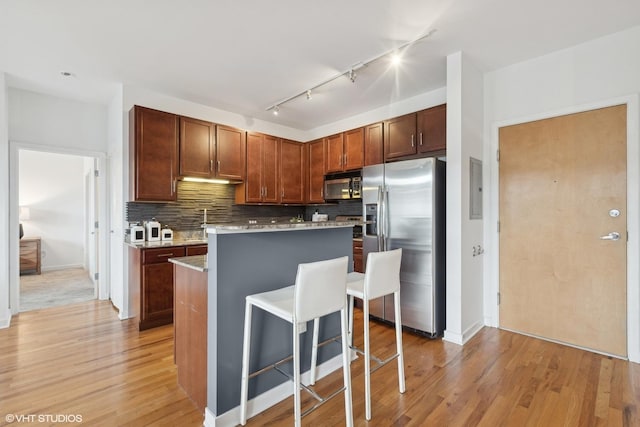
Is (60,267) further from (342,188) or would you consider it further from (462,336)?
(462,336)

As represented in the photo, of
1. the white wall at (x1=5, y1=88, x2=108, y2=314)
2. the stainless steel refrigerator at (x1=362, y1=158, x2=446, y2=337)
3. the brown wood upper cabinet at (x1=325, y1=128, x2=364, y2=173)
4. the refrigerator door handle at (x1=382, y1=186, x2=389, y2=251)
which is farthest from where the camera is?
the brown wood upper cabinet at (x1=325, y1=128, x2=364, y2=173)

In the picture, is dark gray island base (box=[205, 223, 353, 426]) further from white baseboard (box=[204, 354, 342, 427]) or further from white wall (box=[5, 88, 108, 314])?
white wall (box=[5, 88, 108, 314])

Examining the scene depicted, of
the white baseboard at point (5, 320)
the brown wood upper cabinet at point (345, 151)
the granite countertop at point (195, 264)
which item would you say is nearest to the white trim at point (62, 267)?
the white baseboard at point (5, 320)

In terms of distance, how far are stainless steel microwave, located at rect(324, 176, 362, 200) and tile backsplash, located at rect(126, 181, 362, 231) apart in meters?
0.37

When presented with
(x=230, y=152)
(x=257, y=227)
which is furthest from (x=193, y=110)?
(x=257, y=227)

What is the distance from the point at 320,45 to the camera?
2697mm

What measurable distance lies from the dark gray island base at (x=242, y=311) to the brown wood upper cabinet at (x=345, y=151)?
2338 mm

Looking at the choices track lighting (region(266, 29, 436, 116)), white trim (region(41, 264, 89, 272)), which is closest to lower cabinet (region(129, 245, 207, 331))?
track lighting (region(266, 29, 436, 116))

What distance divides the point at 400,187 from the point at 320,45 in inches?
61.5

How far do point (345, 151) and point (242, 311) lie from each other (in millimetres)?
3209

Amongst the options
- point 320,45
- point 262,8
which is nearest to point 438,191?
point 320,45

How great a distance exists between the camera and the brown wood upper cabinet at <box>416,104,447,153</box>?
3410 mm

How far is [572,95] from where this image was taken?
275 cm

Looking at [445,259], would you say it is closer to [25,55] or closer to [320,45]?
[320,45]
